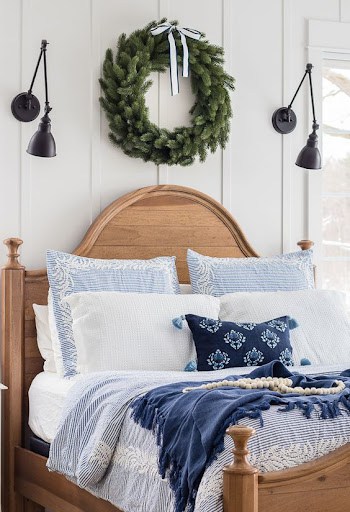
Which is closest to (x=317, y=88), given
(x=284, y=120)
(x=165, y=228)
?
(x=284, y=120)

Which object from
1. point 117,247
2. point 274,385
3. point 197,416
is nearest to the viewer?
point 197,416

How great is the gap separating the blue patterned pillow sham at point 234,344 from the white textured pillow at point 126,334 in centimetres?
7

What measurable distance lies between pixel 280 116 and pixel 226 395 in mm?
2226

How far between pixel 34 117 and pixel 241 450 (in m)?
2.17

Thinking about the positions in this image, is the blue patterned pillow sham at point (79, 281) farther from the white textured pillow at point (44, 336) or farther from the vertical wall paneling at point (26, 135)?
the vertical wall paneling at point (26, 135)

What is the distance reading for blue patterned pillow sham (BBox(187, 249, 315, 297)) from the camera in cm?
391

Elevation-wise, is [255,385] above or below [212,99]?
below

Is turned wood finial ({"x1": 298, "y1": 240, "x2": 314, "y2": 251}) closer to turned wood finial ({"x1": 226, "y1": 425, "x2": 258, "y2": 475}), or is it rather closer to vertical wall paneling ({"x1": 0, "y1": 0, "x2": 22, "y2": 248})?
vertical wall paneling ({"x1": 0, "y1": 0, "x2": 22, "y2": 248})

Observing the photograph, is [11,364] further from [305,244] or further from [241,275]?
[305,244]

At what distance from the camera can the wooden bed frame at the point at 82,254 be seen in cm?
347

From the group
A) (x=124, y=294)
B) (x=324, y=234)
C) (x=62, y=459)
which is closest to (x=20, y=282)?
(x=124, y=294)

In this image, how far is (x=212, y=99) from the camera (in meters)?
4.14

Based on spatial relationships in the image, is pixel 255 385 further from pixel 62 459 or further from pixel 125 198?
pixel 125 198

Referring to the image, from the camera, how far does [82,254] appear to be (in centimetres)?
392
